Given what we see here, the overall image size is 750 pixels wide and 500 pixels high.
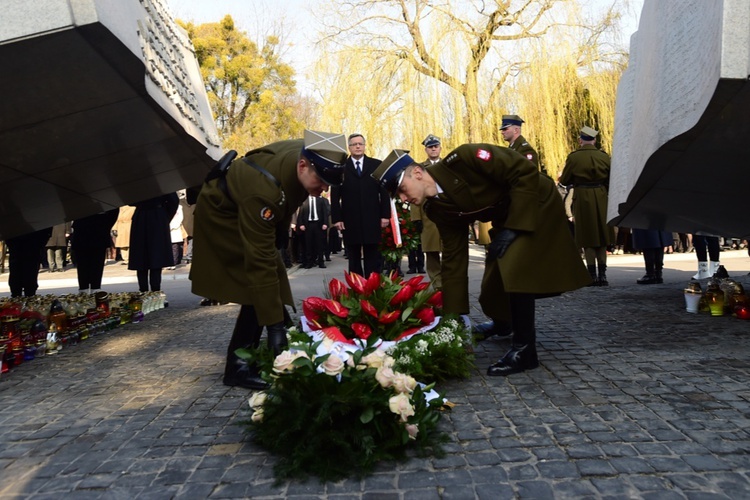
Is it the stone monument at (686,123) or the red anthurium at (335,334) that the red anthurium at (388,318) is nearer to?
the red anthurium at (335,334)

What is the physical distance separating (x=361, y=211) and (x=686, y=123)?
14.4ft

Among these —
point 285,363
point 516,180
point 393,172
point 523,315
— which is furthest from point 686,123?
point 285,363

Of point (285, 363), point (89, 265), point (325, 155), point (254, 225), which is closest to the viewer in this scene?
point (285, 363)

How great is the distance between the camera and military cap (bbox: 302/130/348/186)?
4258mm

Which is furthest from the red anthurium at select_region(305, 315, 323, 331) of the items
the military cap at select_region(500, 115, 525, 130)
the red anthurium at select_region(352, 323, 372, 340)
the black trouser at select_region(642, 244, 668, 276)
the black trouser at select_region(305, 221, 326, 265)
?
the black trouser at select_region(305, 221, 326, 265)

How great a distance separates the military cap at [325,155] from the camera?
426 centimetres

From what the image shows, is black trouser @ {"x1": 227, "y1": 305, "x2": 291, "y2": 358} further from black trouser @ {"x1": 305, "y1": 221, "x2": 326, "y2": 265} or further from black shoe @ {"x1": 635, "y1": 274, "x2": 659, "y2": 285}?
black trouser @ {"x1": 305, "y1": 221, "x2": 326, "y2": 265}

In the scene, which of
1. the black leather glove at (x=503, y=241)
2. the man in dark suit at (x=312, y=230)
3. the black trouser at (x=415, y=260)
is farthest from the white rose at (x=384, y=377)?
the man in dark suit at (x=312, y=230)

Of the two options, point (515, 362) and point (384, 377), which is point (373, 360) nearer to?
point (384, 377)

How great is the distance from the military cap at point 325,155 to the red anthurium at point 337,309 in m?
1.00

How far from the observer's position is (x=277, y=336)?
449 centimetres

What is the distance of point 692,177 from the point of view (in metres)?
6.44

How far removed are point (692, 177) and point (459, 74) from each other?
13.4m

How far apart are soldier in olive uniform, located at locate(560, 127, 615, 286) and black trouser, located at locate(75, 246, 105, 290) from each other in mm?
6457
